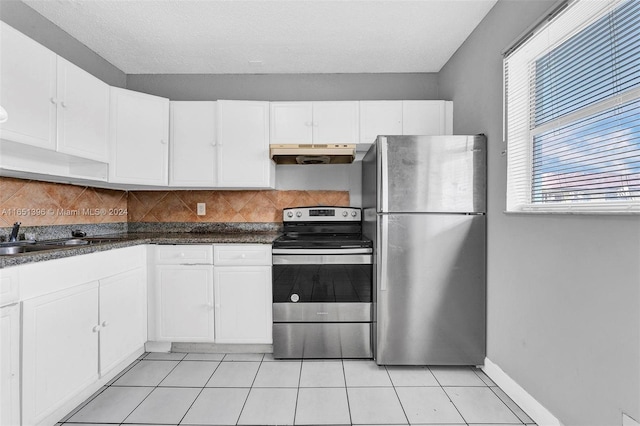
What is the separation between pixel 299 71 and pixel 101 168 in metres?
1.87

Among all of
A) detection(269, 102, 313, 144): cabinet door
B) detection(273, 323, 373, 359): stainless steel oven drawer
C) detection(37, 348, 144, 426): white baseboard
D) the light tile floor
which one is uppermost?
detection(269, 102, 313, 144): cabinet door

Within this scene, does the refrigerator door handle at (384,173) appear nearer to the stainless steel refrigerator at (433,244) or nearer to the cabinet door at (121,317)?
the stainless steel refrigerator at (433,244)

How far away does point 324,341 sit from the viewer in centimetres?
237

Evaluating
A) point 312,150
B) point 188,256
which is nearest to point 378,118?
point 312,150

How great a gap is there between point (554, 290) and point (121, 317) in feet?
8.50

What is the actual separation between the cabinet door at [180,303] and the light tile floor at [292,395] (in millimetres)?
196

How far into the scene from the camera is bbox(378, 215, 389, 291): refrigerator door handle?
2.19 metres

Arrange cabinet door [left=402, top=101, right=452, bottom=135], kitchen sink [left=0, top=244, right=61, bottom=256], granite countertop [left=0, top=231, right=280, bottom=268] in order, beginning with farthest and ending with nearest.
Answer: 1. cabinet door [left=402, top=101, right=452, bottom=135]
2. kitchen sink [left=0, top=244, right=61, bottom=256]
3. granite countertop [left=0, top=231, right=280, bottom=268]

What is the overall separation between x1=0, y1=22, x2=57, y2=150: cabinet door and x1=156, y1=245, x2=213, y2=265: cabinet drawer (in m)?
1.01

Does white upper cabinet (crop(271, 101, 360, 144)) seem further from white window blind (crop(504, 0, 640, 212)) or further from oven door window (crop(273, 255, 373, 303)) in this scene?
white window blind (crop(504, 0, 640, 212))

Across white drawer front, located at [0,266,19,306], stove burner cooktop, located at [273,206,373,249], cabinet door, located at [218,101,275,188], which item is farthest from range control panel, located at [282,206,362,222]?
white drawer front, located at [0,266,19,306]

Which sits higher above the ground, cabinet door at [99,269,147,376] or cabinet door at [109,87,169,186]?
cabinet door at [109,87,169,186]

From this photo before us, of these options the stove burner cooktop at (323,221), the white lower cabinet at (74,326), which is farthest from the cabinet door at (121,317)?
the stove burner cooktop at (323,221)

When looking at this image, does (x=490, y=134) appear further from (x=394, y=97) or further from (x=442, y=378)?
(x=442, y=378)
